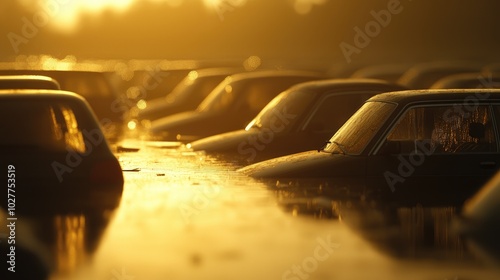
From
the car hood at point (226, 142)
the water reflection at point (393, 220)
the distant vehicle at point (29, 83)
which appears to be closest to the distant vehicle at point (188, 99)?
the car hood at point (226, 142)

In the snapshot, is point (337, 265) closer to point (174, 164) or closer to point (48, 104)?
point (48, 104)

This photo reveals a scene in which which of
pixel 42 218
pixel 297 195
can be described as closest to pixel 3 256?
pixel 42 218

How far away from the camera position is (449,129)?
13406 millimetres

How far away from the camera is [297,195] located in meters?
13.7

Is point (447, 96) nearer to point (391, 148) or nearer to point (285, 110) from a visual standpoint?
point (391, 148)

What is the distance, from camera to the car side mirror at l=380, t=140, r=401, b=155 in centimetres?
1315

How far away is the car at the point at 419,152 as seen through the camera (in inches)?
518

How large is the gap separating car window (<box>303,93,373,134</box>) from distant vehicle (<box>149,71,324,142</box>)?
5376mm

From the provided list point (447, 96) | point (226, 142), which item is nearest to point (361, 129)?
point (447, 96)

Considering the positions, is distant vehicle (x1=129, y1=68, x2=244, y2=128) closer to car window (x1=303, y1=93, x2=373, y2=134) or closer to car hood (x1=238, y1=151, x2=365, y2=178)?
car window (x1=303, y1=93, x2=373, y2=134)

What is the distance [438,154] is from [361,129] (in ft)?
2.85

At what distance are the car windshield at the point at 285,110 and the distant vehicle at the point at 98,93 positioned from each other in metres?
7.29

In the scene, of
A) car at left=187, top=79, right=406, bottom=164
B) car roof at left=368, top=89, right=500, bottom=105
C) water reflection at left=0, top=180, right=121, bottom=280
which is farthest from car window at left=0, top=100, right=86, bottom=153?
car at left=187, top=79, right=406, bottom=164

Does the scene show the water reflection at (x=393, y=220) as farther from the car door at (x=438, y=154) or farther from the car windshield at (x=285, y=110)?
the car windshield at (x=285, y=110)
